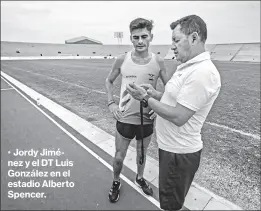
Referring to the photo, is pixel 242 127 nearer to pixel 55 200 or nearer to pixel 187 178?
pixel 187 178

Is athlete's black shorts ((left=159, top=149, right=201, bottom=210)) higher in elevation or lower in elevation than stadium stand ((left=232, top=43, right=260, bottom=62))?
lower

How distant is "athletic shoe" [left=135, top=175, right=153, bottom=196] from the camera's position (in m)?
2.74

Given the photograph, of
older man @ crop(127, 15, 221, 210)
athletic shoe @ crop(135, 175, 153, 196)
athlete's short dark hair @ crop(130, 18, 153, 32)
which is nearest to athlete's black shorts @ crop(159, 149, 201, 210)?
older man @ crop(127, 15, 221, 210)

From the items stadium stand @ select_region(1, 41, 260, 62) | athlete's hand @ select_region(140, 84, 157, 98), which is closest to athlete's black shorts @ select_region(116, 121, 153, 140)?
athlete's hand @ select_region(140, 84, 157, 98)

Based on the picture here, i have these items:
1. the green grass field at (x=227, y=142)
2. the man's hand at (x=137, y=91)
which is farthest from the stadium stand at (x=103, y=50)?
the man's hand at (x=137, y=91)

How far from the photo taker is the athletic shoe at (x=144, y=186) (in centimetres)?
274

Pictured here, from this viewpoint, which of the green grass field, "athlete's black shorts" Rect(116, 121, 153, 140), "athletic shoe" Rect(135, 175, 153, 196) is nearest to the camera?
"athlete's black shorts" Rect(116, 121, 153, 140)

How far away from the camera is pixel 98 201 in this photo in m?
2.64

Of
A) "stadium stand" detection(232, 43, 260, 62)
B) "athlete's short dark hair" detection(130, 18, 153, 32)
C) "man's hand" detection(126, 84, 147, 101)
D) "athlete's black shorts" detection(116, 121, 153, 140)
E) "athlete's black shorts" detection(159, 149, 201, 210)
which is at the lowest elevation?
"athlete's black shorts" detection(159, 149, 201, 210)

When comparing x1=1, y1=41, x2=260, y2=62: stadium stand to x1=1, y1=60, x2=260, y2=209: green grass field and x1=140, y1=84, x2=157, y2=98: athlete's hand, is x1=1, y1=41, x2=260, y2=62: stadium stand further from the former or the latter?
x1=140, y1=84, x2=157, y2=98: athlete's hand

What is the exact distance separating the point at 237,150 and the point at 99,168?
9.54ft

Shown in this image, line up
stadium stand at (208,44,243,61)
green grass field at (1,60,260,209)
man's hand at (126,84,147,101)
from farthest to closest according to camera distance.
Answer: stadium stand at (208,44,243,61)
green grass field at (1,60,260,209)
man's hand at (126,84,147,101)

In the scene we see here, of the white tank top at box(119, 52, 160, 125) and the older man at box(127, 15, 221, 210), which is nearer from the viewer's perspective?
the older man at box(127, 15, 221, 210)

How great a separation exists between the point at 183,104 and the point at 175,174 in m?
0.74
